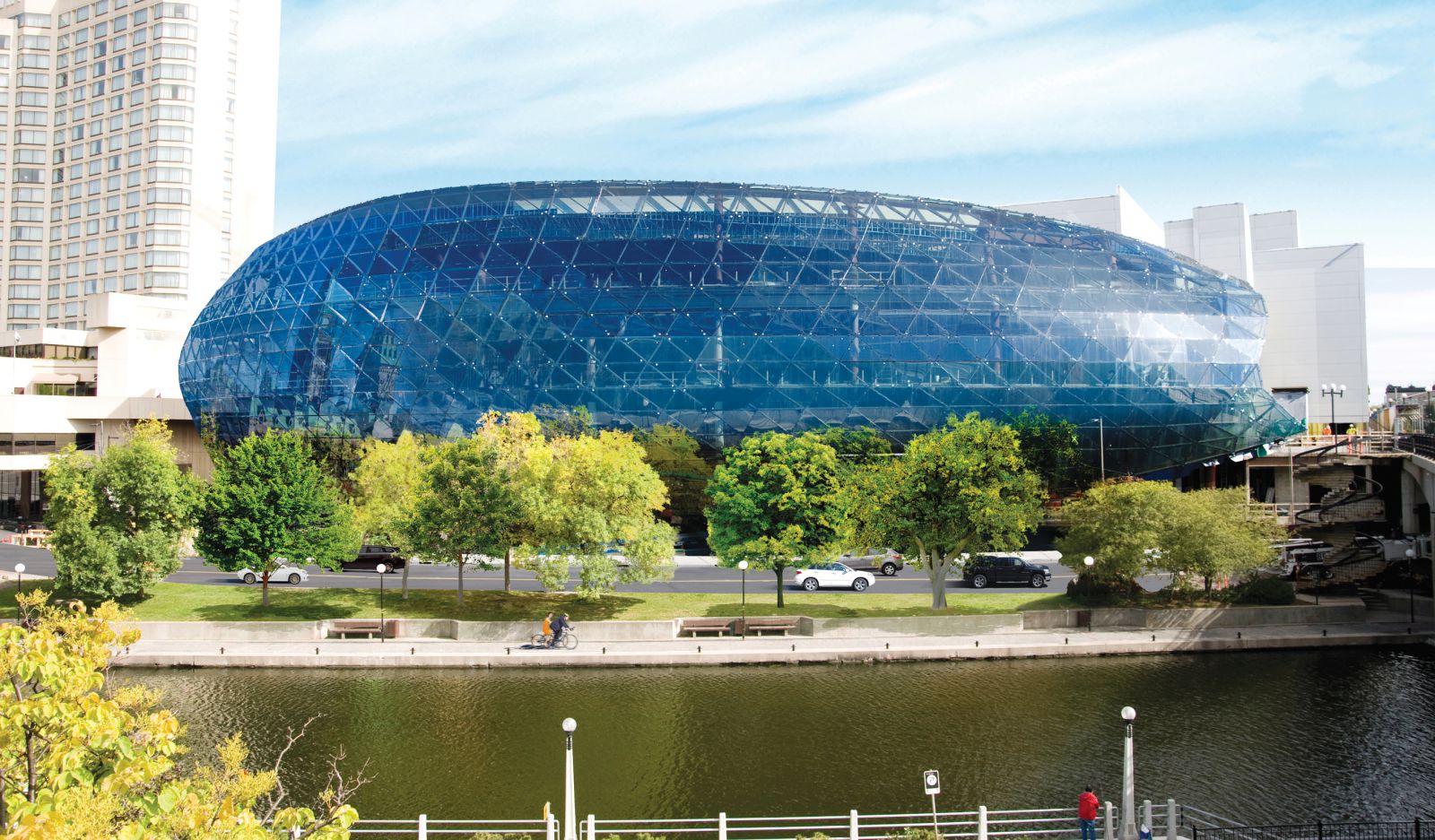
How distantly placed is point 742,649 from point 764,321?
2865cm

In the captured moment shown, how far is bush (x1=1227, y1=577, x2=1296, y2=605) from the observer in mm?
42250

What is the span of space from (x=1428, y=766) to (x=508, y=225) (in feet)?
178

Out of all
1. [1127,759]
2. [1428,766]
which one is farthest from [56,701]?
[1428,766]

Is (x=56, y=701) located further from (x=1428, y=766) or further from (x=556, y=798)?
(x=1428, y=766)

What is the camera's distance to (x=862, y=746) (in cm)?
2642

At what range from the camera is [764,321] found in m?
61.8

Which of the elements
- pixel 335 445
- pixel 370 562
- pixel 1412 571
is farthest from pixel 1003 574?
pixel 335 445

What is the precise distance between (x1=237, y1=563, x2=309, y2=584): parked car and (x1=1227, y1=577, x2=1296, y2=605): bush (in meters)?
41.4

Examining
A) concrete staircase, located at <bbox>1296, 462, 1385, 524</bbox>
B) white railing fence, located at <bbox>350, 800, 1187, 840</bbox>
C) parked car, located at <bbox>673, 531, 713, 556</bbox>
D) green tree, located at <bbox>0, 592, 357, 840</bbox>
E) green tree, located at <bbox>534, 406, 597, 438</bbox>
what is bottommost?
white railing fence, located at <bbox>350, 800, 1187, 840</bbox>

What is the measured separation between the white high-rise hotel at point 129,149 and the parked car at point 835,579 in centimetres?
8551

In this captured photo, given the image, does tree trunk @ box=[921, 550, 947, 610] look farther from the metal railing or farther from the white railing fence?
the metal railing

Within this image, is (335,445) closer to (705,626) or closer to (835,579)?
(835,579)

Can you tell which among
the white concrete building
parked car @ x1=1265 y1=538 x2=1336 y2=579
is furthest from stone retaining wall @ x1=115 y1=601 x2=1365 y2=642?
the white concrete building

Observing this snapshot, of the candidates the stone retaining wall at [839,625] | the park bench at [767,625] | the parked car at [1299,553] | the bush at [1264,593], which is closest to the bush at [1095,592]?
the stone retaining wall at [839,625]
